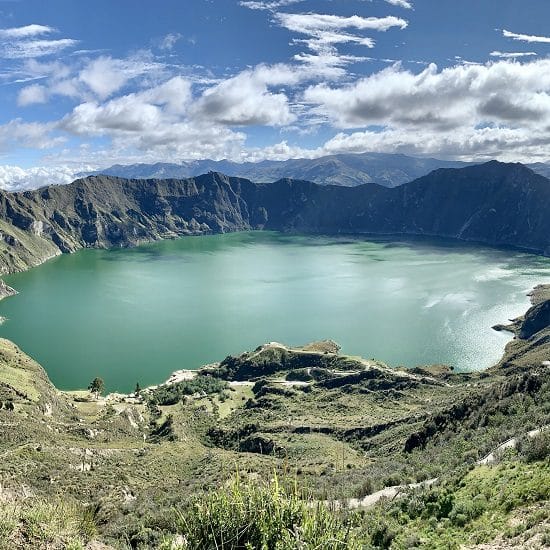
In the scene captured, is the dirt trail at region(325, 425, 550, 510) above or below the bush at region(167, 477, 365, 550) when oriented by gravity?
below

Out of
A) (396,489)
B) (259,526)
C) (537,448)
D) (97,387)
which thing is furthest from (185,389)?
(259,526)

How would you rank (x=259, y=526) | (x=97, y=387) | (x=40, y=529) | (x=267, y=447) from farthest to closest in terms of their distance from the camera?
(x=97, y=387) → (x=267, y=447) → (x=259, y=526) → (x=40, y=529)

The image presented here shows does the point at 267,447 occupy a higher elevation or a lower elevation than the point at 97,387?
higher

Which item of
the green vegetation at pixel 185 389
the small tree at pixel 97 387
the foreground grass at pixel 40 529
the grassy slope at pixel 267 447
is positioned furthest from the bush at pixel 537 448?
the small tree at pixel 97 387

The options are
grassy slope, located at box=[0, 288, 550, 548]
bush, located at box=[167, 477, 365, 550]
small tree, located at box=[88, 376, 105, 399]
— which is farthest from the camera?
small tree, located at box=[88, 376, 105, 399]

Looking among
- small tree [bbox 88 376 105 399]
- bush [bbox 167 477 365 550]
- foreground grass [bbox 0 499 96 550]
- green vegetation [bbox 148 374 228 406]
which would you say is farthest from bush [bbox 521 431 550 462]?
small tree [bbox 88 376 105 399]

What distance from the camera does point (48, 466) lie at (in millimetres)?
49250

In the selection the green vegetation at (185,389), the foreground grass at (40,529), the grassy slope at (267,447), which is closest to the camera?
the foreground grass at (40,529)

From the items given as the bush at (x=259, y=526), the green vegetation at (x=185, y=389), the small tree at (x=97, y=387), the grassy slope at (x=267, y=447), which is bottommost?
the green vegetation at (x=185, y=389)

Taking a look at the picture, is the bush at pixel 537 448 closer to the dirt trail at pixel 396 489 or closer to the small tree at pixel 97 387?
the dirt trail at pixel 396 489

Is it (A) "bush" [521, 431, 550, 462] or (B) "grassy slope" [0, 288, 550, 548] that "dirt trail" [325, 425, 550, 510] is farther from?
(A) "bush" [521, 431, 550, 462]

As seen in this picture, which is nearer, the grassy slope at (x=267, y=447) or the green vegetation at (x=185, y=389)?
the grassy slope at (x=267, y=447)

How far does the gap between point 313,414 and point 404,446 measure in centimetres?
3448

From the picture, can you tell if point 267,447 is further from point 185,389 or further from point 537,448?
point 537,448
